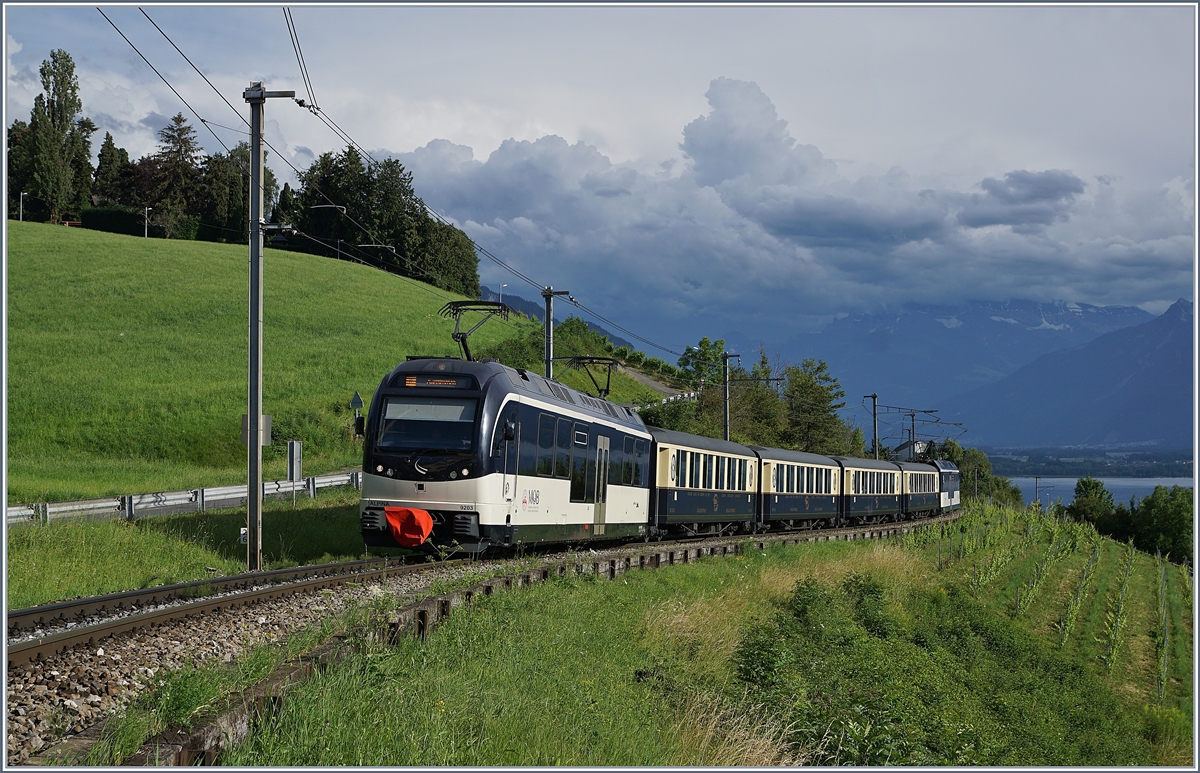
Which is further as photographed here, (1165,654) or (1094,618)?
(1094,618)

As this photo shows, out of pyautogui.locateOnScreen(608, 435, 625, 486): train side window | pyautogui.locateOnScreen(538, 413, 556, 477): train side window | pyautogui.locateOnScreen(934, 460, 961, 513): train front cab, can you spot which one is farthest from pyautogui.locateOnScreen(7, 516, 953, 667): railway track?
pyautogui.locateOnScreen(934, 460, 961, 513): train front cab

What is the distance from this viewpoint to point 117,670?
27.3 ft

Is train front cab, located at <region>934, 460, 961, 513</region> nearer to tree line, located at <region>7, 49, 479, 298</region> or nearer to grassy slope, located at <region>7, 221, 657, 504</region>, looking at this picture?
grassy slope, located at <region>7, 221, 657, 504</region>

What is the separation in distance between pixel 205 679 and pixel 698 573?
14.3m

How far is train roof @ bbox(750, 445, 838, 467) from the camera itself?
1398 inches

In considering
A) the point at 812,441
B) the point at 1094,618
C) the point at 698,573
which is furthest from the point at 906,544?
the point at 812,441

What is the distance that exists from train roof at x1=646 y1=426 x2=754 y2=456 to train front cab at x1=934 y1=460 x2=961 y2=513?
34689 millimetres

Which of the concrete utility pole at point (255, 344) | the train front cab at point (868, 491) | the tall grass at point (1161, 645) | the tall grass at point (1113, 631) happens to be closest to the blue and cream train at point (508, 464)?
the concrete utility pole at point (255, 344)

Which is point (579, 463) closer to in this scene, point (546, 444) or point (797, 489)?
point (546, 444)

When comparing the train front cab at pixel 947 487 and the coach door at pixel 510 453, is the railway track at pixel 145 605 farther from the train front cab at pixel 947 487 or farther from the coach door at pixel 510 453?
the train front cab at pixel 947 487

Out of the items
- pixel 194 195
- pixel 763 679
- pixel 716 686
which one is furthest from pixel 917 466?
pixel 194 195

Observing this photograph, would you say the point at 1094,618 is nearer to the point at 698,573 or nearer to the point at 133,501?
the point at 698,573

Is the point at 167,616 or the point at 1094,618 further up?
the point at 167,616

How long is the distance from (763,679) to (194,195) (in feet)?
377
